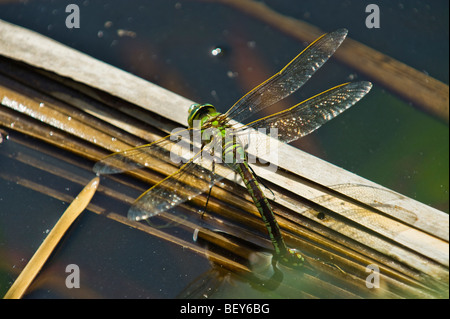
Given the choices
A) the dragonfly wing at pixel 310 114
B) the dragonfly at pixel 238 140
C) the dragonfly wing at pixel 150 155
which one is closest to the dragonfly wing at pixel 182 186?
the dragonfly at pixel 238 140

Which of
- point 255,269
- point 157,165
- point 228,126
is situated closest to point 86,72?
point 157,165

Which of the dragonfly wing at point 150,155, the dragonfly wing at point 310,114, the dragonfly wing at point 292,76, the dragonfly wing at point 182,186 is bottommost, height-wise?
the dragonfly wing at point 182,186

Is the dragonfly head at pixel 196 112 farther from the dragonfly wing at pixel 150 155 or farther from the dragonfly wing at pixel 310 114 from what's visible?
the dragonfly wing at pixel 310 114

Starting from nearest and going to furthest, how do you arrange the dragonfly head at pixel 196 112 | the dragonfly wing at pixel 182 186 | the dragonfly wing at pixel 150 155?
the dragonfly wing at pixel 182 186 < the dragonfly wing at pixel 150 155 < the dragonfly head at pixel 196 112

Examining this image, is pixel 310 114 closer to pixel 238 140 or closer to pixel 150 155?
pixel 238 140

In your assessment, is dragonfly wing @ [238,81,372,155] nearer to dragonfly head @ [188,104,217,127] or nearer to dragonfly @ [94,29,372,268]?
dragonfly @ [94,29,372,268]

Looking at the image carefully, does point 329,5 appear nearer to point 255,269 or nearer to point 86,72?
point 86,72

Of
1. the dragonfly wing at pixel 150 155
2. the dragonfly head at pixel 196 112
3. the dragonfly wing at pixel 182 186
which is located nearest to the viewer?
the dragonfly wing at pixel 182 186
